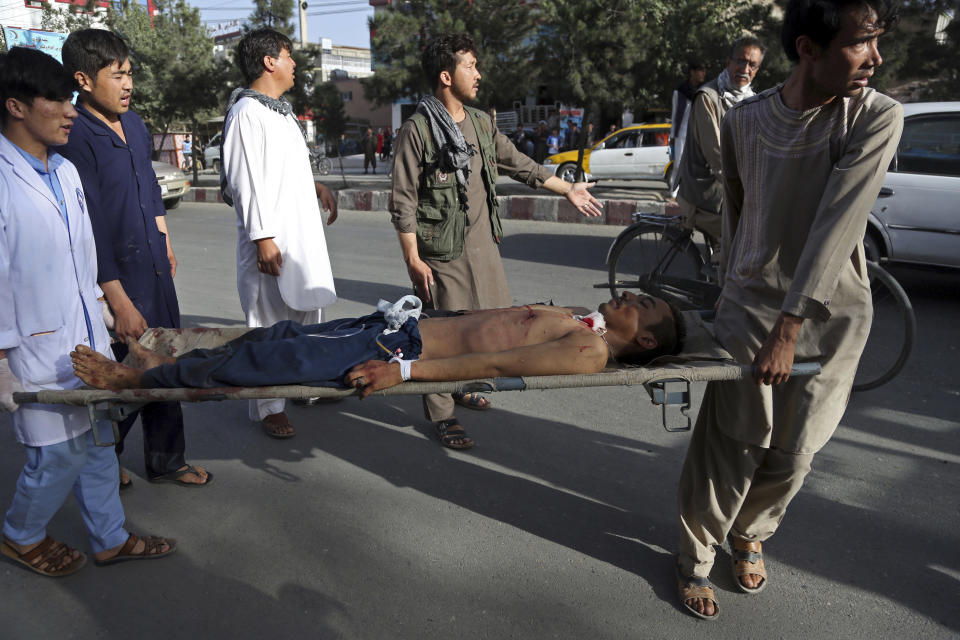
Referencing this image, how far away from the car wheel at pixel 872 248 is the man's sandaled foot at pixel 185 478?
4.73 meters

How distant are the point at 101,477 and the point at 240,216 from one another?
4.74 ft

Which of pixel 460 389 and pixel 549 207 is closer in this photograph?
pixel 460 389

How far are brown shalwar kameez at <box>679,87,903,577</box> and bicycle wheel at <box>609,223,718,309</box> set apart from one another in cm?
161

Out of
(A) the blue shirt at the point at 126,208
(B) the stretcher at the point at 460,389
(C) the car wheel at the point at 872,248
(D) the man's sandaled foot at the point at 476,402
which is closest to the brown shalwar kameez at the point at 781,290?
(B) the stretcher at the point at 460,389

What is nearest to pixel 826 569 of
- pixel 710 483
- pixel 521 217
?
pixel 710 483

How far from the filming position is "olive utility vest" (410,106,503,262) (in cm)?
348

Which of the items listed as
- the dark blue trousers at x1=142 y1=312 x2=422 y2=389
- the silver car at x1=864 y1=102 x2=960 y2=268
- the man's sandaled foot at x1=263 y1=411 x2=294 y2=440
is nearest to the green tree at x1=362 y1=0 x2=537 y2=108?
the silver car at x1=864 y1=102 x2=960 y2=268

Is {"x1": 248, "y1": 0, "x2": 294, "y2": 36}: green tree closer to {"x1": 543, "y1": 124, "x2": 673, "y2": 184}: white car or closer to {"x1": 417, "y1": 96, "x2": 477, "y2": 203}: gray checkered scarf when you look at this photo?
{"x1": 543, "y1": 124, "x2": 673, "y2": 184}: white car

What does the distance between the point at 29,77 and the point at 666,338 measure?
2323 millimetres

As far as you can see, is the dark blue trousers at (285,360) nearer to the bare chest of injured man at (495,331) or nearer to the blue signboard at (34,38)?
the bare chest of injured man at (495,331)

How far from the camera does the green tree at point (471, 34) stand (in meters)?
16.1

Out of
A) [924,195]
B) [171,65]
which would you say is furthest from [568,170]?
[924,195]

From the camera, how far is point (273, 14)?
2073 centimetres

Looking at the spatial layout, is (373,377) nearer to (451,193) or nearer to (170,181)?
(451,193)
